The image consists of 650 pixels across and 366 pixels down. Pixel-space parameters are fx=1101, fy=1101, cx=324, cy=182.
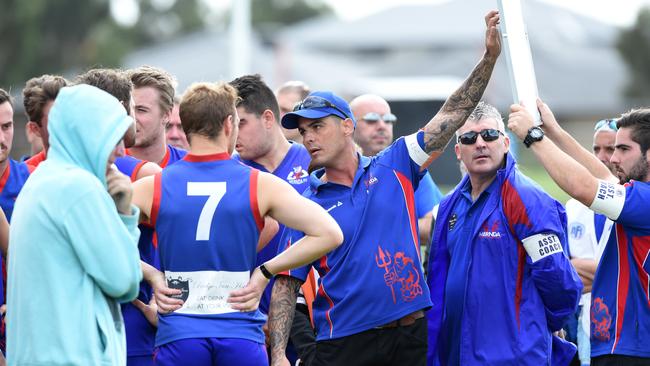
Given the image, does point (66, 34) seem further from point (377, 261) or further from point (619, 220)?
point (619, 220)

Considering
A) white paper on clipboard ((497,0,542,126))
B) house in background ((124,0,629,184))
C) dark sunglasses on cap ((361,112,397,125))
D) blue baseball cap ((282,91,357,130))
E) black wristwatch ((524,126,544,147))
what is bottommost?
house in background ((124,0,629,184))

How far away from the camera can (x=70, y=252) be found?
15.8 ft

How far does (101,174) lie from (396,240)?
2.12 meters

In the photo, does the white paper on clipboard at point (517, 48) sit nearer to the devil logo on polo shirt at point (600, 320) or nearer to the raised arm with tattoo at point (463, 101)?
the raised arm with tattoo at point (463, 101)

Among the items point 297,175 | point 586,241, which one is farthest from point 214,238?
point 586,241

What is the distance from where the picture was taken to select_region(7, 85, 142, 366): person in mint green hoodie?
4.79 metres

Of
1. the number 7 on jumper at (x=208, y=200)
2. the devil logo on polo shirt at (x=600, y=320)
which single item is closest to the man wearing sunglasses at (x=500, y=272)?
the devil logo on polo shirt at (x=600, y=320)

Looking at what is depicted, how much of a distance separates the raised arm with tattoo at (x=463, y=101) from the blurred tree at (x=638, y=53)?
65311 millimetres

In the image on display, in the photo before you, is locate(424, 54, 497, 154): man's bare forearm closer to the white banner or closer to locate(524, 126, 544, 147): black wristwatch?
locate(524, 126, 544, 147): black wristwatch

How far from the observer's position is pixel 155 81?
23.4 feet

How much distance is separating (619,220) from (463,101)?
1.14m

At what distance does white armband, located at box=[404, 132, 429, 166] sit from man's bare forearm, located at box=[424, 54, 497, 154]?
0.04 meters

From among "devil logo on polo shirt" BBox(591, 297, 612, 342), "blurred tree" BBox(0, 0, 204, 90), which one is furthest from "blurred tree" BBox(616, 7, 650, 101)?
"devil logo on polo shirt" BBox(591, 297, 612, 342)

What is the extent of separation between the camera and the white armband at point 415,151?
6527 mm
